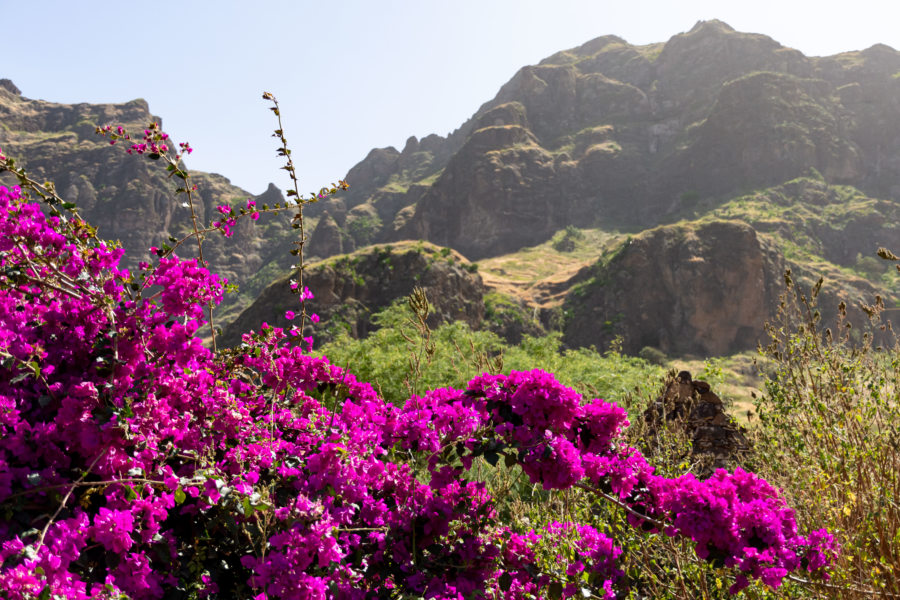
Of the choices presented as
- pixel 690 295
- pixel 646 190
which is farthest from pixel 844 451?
pixel 646 190

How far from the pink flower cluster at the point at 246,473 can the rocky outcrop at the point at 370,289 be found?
64.1ft

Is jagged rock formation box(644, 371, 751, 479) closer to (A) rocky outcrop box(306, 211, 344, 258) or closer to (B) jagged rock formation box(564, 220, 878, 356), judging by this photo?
(B) jagged rock formation box(564, 220, 878, 356)

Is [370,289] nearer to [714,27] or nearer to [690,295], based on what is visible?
[690,295]

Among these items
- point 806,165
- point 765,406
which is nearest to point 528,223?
point 806,165

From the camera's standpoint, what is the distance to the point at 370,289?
1025 inches

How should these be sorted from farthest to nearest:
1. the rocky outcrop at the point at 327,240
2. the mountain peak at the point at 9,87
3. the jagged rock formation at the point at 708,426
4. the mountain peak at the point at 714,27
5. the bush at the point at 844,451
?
1. the mountain peak at the point at 714,27
2. the mountain peak at the point at 9,87
3. the rocky outcrop at the point at 327,240
4. the jagged rock formation at the point at 708,426
5. the bush at the point at 844,451

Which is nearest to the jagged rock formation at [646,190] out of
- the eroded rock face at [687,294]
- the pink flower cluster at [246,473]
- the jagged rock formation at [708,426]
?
the eroded rock face at [687,294]

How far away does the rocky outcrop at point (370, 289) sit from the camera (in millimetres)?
23391

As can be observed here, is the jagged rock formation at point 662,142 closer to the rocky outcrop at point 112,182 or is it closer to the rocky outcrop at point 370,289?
the rocky outcrop at point 112,182

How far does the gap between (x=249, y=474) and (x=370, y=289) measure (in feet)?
79.2

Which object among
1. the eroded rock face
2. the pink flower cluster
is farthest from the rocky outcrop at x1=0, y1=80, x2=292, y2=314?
the pink flower cluster

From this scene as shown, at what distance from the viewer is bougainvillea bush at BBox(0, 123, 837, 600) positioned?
190cm

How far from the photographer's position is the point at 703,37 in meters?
95.6

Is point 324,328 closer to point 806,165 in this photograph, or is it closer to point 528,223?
point 528,223
